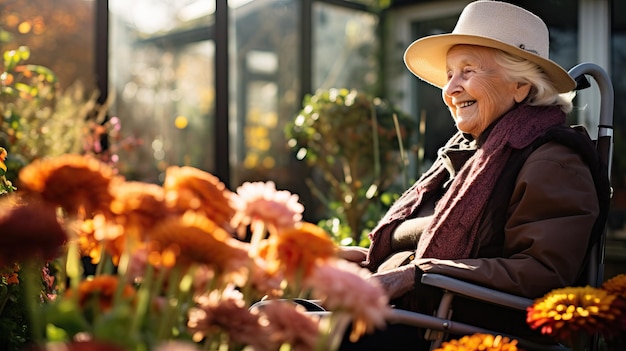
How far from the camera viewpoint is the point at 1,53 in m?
3.85

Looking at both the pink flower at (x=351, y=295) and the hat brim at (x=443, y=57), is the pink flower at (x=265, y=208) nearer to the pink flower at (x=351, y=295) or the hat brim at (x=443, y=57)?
the pink flower at (x=351, y=295)

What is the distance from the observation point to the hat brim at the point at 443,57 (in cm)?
230

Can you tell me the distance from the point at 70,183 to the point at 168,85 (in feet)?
15.2

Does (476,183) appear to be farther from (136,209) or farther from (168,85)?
(168,85)

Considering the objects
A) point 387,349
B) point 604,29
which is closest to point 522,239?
point 387,349

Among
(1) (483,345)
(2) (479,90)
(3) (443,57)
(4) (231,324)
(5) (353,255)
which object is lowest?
(5) (353,255)

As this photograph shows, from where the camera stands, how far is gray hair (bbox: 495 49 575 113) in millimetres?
2314

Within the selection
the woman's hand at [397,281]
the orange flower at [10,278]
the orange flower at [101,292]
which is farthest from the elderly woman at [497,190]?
the orange flower at [101,292]

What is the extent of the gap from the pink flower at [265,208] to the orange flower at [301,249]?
0.02 meters

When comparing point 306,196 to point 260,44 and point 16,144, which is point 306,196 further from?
point 16,144

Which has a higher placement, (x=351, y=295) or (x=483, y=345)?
(x=351, y=295)

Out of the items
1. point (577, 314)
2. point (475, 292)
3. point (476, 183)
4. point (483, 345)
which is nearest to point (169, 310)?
point (483, 345)

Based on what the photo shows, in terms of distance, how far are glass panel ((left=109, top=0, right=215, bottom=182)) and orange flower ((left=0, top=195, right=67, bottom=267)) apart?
436 cm

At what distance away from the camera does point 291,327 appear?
95 centimetres
